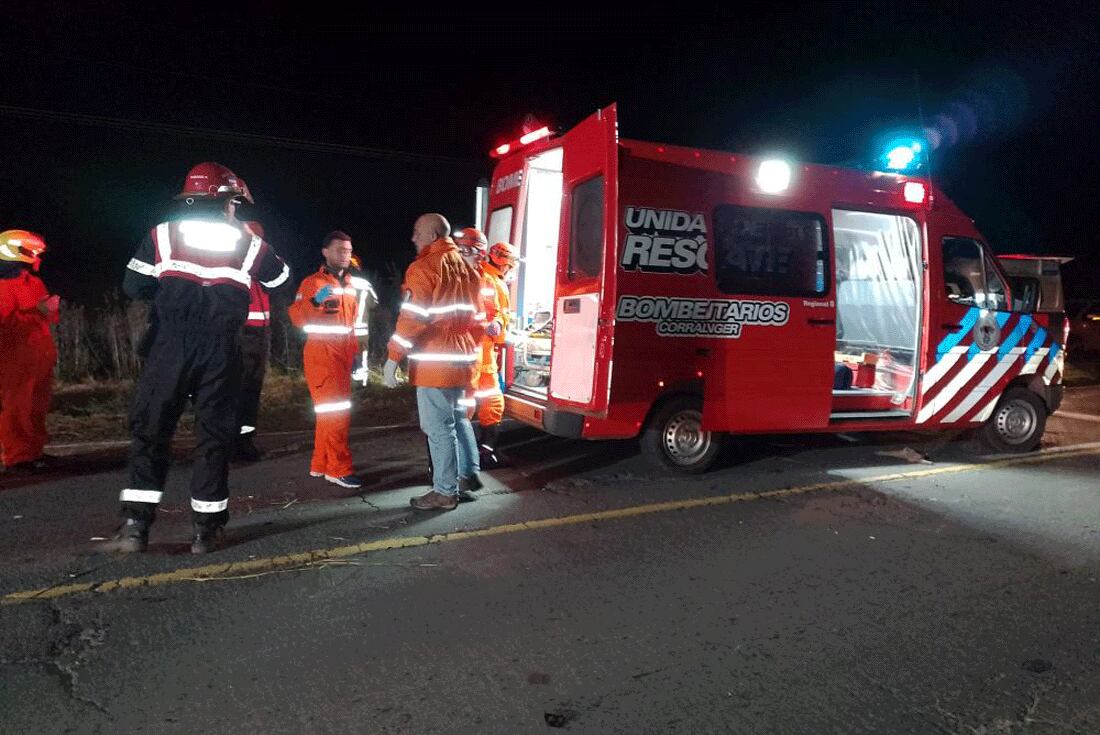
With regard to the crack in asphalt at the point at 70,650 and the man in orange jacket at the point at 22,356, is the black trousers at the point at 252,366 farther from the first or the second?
the crack in asphalt at the point at 70,650

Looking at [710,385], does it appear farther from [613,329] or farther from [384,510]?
[384,510]

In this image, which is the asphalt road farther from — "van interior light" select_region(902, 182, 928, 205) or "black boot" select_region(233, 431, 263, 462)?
"van interior light" select_region(902, 182, 928, 205)

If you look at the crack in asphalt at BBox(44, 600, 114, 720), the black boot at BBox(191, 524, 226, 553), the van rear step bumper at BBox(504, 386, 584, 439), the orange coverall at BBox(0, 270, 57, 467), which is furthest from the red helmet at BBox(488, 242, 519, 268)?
the crack in asphalt at BBox(44, 600, 114, 720)

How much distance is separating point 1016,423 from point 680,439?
12.0 ft

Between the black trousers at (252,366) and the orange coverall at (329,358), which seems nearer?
the orange coverall at (329,358)

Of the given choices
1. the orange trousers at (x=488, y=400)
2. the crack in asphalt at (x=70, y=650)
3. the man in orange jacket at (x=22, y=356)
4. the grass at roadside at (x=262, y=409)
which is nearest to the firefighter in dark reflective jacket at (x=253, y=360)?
the grass at roadside at (x=262, y=409)

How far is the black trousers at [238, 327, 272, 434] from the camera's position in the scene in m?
6.29

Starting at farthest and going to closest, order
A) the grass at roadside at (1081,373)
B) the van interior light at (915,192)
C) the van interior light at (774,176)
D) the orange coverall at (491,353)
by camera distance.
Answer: the grass at roadside at (1081,373) → the van interior light at (915,192) → the van interior light at (774,176) → the orange coverall at (491,353)

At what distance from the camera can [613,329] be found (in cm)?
564

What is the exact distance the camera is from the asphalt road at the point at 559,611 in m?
2.90

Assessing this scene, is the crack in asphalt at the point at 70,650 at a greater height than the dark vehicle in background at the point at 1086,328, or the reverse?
the dark vehicle in background at the point at 1086,328

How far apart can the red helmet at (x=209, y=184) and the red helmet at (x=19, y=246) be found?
2443 mm

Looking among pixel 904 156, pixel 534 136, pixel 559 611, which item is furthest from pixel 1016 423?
pixel 559 611

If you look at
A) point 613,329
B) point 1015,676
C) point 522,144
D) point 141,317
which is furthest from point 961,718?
→ point 141,317
